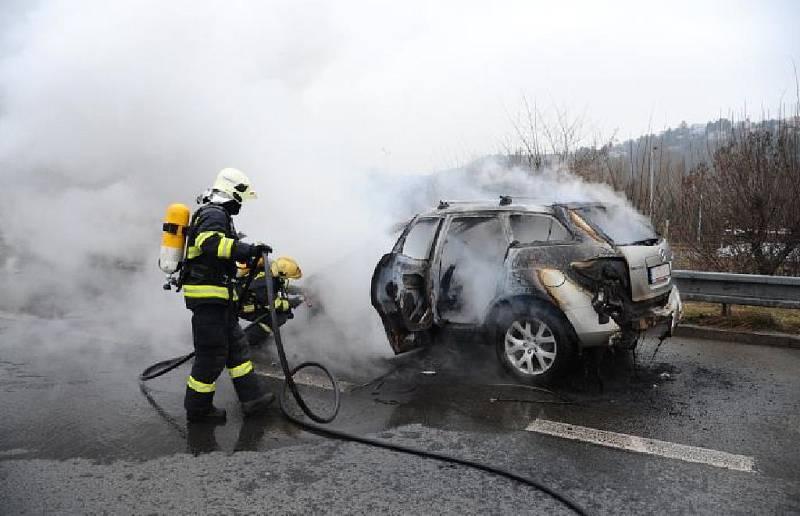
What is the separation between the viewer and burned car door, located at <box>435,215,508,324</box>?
581cm

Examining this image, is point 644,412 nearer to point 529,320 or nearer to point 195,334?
point 529,320

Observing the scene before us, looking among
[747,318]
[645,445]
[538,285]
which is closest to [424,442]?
[645,445]

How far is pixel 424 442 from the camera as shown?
4203mm

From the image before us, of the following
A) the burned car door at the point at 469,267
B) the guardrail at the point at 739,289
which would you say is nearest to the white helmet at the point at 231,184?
the burned car door at the point at 469,267

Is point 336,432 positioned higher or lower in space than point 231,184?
lower

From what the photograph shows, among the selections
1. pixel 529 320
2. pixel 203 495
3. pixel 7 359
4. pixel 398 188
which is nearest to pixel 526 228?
pixel 529 320

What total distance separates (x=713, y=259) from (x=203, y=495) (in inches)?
307

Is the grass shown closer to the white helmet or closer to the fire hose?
the fire hose

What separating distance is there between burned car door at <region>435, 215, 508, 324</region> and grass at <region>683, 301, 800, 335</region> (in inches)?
117

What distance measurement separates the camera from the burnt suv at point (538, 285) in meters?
5.00

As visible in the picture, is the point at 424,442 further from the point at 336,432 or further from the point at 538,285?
the point at 538,285

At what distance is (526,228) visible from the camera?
18.0ft

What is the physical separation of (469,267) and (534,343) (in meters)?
1.26

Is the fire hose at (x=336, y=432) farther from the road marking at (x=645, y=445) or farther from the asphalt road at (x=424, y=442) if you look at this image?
the road marking at (x=645, y=445)
